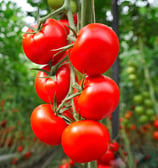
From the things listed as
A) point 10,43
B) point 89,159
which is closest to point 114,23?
point 89,159

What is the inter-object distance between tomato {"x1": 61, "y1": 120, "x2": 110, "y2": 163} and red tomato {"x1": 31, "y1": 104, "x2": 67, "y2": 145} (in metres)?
0.05

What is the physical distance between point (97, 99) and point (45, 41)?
0.16m

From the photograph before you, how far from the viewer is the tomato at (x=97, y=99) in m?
0.37

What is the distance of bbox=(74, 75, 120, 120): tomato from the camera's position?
369 millimetres

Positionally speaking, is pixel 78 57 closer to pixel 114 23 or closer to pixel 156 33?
pixel 114 23

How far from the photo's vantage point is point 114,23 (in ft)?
2.23

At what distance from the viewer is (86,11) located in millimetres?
406

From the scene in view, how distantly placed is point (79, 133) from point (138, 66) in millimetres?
1760

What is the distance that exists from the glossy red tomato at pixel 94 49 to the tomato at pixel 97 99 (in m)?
0.03

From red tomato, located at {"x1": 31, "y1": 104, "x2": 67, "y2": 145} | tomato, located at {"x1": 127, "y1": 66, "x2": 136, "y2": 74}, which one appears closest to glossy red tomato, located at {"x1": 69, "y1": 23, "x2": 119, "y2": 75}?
red tomato, located at {"x1": 31, "y1": 104, "x2": 67, "y2": 145}

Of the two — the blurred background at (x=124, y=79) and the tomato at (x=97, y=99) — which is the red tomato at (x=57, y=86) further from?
the blurred background at (x=124, y=79)

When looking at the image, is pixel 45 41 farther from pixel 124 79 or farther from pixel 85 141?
pixel 124 79

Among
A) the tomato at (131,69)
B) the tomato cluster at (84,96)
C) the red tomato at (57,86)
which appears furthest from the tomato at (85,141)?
the tomato at (131,69)

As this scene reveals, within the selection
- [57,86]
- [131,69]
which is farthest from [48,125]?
[131,69]
